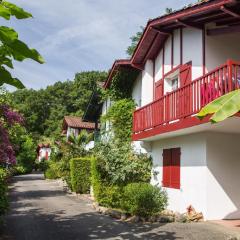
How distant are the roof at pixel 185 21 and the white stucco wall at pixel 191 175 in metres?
4.05

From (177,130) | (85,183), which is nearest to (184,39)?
(177,130)

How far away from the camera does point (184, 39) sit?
568 inches

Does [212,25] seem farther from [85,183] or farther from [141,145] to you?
[85,183]

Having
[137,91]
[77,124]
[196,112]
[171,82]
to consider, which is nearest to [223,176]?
[196,112]

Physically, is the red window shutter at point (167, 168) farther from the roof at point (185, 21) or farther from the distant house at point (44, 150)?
the distant house at point (44, 150)

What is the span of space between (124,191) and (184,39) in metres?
6.38

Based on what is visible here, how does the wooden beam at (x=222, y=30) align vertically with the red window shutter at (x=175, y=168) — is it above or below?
above

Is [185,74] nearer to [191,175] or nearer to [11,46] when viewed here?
[191,175]

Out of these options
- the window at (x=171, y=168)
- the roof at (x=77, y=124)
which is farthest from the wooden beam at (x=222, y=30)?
the roof at (x=77, y=124)

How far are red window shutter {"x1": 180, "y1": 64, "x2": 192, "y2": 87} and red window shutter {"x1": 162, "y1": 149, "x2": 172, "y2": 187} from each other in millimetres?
2990

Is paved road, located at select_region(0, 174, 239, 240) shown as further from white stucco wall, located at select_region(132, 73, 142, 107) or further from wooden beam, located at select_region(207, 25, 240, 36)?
white stucco wall, located at select_region(132, 73, 142, 107)

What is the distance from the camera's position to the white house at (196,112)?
37.6ft

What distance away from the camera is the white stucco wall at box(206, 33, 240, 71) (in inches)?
514

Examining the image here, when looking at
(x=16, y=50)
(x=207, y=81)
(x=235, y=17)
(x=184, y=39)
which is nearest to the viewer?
(x=16, y=50)
